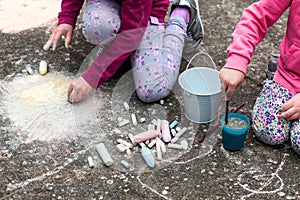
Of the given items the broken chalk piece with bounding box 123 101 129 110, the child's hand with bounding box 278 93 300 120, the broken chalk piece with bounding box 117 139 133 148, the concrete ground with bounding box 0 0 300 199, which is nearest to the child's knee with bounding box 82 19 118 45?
the concrete ground with bounding box 0 0 300 199

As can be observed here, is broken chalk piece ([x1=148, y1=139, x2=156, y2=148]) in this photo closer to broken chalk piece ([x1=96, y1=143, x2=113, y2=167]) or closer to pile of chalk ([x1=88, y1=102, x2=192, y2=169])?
pile of chalk ([x1=88, y1=102, x2=192, y2=169])

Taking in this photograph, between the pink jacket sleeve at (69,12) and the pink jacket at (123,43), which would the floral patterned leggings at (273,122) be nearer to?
the pink jacket at (123,43)

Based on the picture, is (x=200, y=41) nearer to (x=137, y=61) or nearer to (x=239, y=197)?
(x=137, y=61)

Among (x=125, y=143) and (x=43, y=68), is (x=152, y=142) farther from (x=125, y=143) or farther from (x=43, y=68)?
(x=43, y=68)

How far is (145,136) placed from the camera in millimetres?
1959

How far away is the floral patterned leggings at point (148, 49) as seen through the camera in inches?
84.9

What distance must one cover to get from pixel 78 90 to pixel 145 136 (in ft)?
1.13

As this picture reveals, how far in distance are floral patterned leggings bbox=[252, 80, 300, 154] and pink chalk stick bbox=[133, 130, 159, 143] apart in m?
0.38

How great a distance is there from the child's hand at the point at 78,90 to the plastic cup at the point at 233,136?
572mm

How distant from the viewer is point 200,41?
8.06 ft

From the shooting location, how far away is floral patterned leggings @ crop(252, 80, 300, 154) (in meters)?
1.90

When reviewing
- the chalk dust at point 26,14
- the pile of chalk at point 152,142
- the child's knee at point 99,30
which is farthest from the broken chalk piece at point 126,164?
the chalk dust at point 26,14

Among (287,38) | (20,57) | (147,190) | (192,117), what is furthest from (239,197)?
(20,57)

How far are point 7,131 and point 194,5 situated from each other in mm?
1046
